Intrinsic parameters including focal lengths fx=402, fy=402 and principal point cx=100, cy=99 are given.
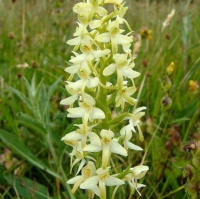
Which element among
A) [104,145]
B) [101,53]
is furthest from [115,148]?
[101,53]

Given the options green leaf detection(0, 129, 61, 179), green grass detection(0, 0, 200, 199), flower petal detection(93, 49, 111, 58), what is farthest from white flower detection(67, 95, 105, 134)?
green leaf detection(0, 129, 61, 179)

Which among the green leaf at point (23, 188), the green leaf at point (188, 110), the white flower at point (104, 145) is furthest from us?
the green leaf at point (188, 110)

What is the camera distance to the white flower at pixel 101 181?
1033 mm

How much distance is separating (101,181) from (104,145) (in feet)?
0.31

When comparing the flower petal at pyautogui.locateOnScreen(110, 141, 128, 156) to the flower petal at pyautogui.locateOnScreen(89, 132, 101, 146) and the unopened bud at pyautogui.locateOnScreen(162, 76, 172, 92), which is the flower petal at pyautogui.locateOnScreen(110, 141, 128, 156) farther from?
the unopened bud at pyautogui.locateOnScreen(162, 76, 172, 92)

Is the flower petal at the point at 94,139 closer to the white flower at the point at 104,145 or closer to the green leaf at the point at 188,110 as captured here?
the white flower at the point at 104,145

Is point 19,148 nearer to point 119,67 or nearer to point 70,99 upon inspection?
point 70,99

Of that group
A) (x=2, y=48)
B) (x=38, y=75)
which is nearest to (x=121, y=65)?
(x=38, y=75)

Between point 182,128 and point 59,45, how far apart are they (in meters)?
1.58

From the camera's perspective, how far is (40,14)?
159 inches

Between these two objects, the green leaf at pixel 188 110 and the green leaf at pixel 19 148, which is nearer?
the green leaf at pixel 19 148

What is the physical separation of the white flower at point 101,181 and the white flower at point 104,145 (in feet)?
0.11

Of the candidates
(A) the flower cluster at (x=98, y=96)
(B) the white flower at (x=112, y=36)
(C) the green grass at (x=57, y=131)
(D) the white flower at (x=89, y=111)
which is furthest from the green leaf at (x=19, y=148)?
(B) the white flower at (x=112, y=36)

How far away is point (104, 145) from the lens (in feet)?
3.41
